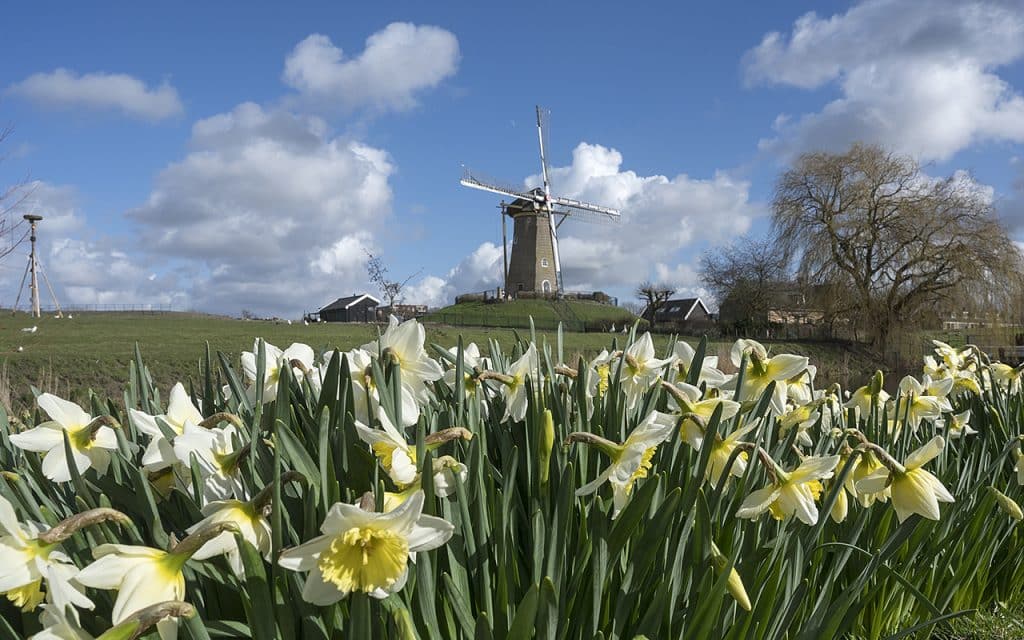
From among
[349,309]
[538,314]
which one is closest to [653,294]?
[538,314]

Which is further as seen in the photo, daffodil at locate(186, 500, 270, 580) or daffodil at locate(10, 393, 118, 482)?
daffodil at locate(10, 393, 118, 482)

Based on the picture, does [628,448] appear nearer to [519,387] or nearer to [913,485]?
[519,387]

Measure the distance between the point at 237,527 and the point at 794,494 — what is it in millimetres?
1014

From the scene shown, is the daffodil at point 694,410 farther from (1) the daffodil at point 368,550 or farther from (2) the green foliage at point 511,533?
(1) the daffodil at point 368,550

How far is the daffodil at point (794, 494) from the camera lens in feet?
4.26

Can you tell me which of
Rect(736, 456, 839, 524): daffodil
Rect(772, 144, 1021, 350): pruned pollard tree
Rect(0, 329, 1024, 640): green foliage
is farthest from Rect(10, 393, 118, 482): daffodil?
Rect(772, 144, 1021, 350): pruned pollard tree

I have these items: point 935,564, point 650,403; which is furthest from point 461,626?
point 935,564

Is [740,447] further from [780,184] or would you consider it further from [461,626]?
[780,184]

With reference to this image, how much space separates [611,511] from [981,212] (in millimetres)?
27972

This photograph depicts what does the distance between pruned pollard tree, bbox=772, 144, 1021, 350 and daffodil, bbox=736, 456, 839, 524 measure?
87.5 feet

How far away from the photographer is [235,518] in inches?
39.8

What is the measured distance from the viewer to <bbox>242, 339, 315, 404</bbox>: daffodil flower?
5.65 feet

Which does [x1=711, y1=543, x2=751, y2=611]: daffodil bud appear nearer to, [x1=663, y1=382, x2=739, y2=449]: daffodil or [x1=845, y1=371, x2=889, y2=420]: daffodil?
[x1=663, y1=382, x2=739, y2=449]: daffodil

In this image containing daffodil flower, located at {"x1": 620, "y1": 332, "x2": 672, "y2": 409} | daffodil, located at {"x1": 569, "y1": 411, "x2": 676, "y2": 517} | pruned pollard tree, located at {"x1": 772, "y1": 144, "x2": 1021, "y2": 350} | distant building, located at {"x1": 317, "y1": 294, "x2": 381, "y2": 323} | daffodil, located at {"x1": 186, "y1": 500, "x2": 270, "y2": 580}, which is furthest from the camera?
distant building, located at {"x1": 317, "y1": 294, "x2": 381, "y2": 323}
